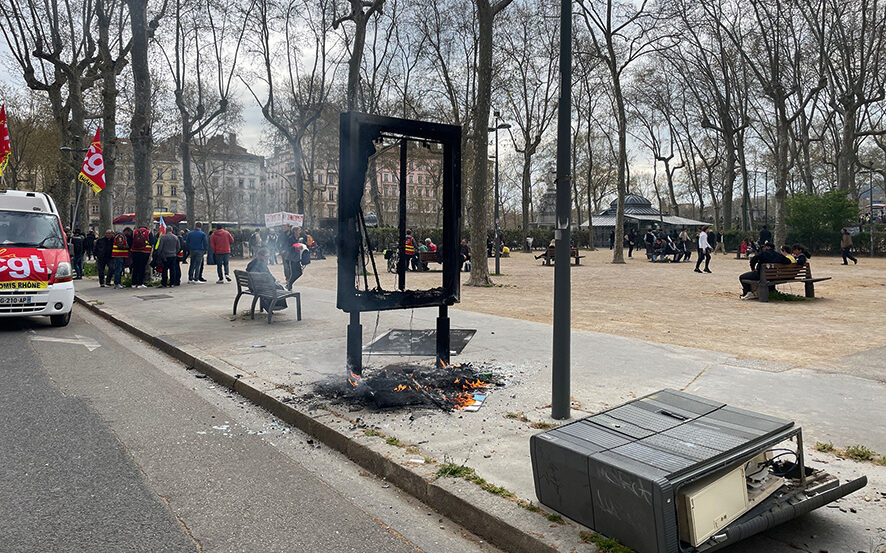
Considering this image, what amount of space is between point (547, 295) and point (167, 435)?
496 inches

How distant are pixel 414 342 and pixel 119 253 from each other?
Result: 13511 mm

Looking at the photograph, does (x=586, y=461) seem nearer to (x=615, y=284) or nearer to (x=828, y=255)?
(x=615, y=284)

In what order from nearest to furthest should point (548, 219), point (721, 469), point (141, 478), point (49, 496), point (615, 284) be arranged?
point (721, 469) < point (49, 496) < point (141, 478) < point (615, 284) < point (548, 219)

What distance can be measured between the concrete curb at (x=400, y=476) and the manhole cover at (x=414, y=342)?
192 cm

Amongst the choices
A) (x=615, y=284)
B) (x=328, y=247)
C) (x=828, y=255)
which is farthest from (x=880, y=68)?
(x=328, y=247)

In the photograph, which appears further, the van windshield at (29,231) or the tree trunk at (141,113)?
the tree trunk at (141,113)

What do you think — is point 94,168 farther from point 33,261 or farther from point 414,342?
point 414,342

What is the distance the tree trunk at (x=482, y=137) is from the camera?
57.5ft

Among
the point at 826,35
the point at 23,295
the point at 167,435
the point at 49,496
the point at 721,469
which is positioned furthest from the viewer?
the point at 826,35

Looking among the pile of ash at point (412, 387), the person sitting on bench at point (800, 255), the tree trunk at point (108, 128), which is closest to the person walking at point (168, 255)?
the tree trunk at point (108, 128)

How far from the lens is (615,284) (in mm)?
19969

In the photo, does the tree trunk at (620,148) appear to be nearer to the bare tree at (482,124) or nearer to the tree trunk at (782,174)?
the tree trunk at (782,174)

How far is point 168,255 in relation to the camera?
60.2 ft

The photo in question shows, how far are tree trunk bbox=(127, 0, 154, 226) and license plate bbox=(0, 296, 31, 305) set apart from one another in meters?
9.39
